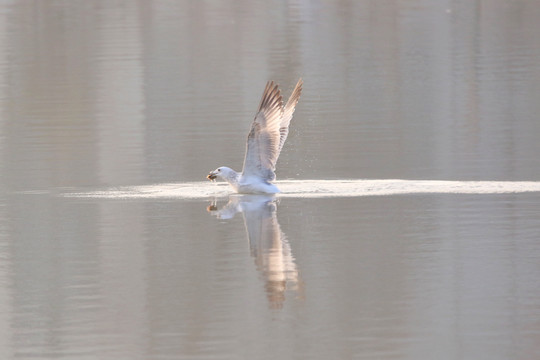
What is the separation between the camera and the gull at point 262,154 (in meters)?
20.5

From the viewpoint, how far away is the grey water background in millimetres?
12586

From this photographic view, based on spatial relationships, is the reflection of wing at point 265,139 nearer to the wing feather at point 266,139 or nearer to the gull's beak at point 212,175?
the wing feather at point 266,139

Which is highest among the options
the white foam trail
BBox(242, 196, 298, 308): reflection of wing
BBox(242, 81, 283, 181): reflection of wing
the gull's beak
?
BBox(242, 81, 283, 181): reflection of wing

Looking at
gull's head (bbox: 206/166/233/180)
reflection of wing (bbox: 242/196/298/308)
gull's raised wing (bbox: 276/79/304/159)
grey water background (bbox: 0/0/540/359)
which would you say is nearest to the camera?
grey water background (bbox: 0/0/540/359)

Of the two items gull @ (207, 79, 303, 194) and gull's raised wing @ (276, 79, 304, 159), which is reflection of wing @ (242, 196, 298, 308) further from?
gull's raised wing @ (276, 79, 304, 159)

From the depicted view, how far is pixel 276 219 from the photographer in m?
18.3

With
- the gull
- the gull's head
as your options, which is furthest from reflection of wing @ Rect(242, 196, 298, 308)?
the gull's head

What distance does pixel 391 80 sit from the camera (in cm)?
3734

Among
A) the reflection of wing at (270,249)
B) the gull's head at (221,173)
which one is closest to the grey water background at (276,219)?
the reflection of wing at (270,249)

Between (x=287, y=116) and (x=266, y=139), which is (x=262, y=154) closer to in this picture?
(x=266, y=139)

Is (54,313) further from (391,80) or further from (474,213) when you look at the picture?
(391,80)

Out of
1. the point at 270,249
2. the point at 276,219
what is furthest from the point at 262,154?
the point at 270,249

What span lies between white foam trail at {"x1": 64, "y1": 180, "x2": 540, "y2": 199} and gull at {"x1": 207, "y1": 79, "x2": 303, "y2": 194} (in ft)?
0.94

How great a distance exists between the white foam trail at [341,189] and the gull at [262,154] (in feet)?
0.94
